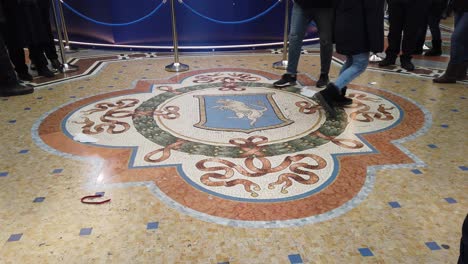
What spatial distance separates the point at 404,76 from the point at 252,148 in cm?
259

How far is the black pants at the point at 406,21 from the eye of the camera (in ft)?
14.1

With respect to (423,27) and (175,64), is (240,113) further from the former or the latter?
(423,27)

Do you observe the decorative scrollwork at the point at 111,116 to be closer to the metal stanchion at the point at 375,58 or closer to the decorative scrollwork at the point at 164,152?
the decorative scrollwork at the point at 164,152

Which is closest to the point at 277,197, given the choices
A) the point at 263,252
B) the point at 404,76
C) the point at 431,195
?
the point at 263,252

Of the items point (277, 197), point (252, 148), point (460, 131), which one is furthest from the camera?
point (460, 131)

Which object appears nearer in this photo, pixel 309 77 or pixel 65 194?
pixel 65 194

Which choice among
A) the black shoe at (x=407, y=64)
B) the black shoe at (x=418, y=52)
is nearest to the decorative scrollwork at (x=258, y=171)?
the black shoe at (x=407, y=64)

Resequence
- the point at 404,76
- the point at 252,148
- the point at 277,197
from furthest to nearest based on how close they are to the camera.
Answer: the point at 404,76
the point at 252,148
the point at 277,197

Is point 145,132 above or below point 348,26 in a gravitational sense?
below

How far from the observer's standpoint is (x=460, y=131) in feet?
9.18

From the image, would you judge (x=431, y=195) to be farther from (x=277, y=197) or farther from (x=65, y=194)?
(x=65, y=194)

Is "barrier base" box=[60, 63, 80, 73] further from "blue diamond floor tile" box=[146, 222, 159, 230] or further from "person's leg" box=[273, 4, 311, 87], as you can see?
"blue diamond floor tile" box=[146, 222, 159, 230]

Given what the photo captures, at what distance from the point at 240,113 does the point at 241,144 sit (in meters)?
0.61

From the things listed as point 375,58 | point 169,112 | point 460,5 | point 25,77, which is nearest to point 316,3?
point 460,5
